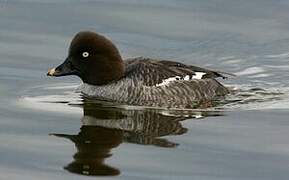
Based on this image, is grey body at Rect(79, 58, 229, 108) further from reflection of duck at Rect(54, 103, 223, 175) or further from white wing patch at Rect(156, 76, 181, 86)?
reflection of duck at Rect(54, 103, 223, 175)

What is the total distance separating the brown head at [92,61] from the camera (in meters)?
15.7

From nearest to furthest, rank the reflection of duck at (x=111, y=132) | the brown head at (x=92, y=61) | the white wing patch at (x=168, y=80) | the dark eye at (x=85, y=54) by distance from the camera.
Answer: the reflection of duck at (x=111, y=132)
the brown head at (x=92, y=61)
the dark eye at (x=85, y=54)
the white wing patch at (x=168, y=80)

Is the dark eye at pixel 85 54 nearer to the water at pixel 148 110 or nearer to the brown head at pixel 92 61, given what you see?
the brown head at pixel 92 61

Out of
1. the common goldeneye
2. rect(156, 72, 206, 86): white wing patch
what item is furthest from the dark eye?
rect(156, 72, 206, 86): white wing patch

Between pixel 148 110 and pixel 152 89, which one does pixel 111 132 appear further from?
pixel 152 89

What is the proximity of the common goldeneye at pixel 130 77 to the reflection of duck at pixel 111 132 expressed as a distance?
0.65 metres

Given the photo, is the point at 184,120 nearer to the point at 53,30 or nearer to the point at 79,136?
the point at 79,136

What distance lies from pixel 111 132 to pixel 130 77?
281 cm

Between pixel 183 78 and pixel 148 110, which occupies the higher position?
pixel 183 78

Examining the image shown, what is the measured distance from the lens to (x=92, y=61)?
15992 mm

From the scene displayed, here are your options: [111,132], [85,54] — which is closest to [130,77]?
[85,54]

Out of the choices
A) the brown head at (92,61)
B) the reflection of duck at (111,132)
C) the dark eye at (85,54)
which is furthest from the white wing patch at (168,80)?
the dark eye at (85,54)

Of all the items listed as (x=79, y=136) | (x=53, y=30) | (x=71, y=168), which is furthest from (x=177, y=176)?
(x=53, y=30)

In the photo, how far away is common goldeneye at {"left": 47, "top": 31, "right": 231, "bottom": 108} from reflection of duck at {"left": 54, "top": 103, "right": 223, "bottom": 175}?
65cm
